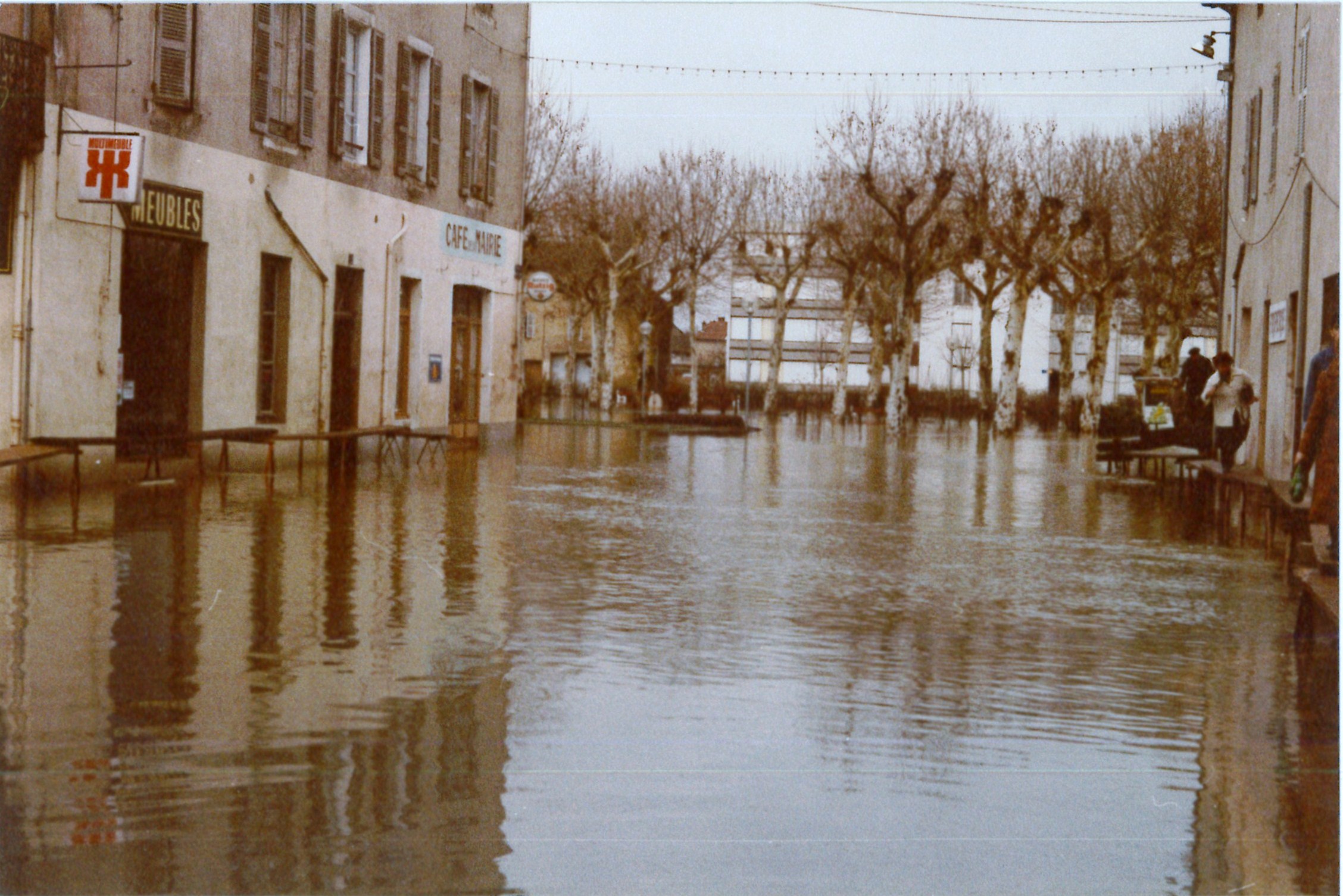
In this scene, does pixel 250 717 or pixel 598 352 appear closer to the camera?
pixel 250 717

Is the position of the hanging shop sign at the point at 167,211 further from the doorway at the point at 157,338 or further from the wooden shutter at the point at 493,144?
the wooden shutter at the point at 493,144

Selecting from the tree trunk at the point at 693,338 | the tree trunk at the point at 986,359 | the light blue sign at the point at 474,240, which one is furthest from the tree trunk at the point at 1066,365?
the light blue sign at the point at 474,240

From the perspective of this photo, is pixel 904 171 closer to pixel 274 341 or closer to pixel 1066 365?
pixel 1066 365

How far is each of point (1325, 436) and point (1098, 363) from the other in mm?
42988

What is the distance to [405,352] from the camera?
30062 millimetres

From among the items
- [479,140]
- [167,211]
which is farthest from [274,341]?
[479,140]

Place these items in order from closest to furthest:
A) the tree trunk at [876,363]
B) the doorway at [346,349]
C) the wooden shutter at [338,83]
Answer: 1. the wooden shutter at [338,83]
2. the doorway at [346,349]
3. the tree trunk at [876,363]

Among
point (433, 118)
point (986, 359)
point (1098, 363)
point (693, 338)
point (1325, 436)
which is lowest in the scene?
point (1325, 436)

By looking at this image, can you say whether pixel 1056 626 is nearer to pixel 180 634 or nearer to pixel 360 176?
pixel 180 634

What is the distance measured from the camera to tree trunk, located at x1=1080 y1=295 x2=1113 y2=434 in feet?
167

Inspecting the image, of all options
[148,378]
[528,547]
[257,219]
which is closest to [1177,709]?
[528,547]

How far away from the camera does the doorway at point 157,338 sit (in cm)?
2088

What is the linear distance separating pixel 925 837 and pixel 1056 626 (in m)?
5.20

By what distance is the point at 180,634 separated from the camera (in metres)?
8.75
